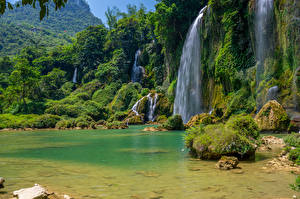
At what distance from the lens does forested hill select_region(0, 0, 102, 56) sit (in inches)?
3701

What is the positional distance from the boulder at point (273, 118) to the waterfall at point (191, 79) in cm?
1236

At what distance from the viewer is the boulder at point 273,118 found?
15.6 metres

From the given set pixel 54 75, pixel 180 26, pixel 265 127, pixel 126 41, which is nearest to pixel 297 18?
pixel 265 127

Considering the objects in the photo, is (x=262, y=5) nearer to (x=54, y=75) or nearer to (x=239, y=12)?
(x=239, y=12)

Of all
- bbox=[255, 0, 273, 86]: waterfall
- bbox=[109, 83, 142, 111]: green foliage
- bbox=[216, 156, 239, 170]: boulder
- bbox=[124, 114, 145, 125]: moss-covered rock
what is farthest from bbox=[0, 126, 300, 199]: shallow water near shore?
bbox=[109, 83, 142, 111]: green foliage

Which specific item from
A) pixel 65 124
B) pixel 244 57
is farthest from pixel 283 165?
pixel 65 124

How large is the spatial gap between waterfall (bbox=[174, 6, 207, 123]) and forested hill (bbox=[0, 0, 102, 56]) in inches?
2672

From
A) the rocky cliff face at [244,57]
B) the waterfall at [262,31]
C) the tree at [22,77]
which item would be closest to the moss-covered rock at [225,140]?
the rocky cliff face at [244,57]

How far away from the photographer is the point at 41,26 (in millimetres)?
140000

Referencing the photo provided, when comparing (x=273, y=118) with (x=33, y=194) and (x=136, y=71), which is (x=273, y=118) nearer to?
(x=33, y=194)

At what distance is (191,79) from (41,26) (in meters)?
131

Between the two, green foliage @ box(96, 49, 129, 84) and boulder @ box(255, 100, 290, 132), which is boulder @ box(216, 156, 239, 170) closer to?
boulder @ box(255, 100, 290, 132)

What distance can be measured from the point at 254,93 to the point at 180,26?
19559mm

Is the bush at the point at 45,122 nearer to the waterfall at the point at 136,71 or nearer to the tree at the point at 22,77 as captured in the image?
the tree at the point at 22,77
